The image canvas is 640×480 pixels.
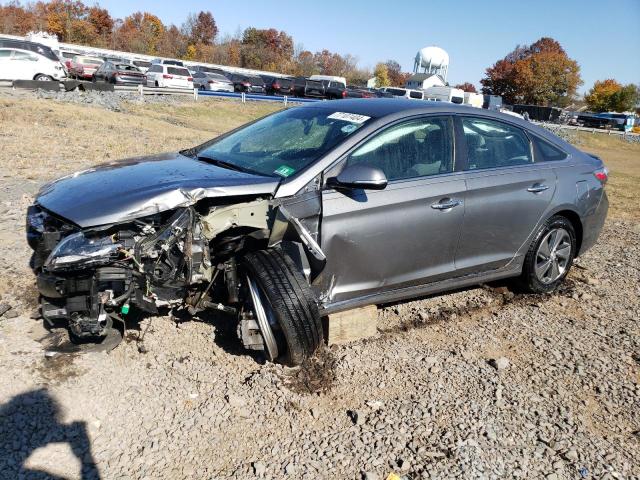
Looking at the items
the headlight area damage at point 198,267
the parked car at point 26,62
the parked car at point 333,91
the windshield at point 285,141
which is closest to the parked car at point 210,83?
the parked car at point 333,91

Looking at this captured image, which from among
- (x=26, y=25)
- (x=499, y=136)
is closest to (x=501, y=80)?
(x=26, y=25)

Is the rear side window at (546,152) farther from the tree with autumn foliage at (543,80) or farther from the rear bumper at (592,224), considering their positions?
the tree with autumn foliage at (543,80)

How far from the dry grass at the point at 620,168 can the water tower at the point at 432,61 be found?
50.1 meters

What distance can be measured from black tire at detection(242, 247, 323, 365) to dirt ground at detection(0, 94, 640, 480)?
0.23 metres

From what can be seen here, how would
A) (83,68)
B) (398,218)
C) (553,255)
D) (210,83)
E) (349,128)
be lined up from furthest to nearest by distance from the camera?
(210,83), (83,68), (553,255), (349,128), (398,218)

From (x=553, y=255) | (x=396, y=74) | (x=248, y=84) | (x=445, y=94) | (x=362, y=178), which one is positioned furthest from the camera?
(x=396, y=74)

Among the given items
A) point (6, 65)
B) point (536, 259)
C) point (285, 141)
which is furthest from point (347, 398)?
point (6, 65)

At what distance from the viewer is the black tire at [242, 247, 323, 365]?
11.2 feet

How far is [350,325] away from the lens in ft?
13.1

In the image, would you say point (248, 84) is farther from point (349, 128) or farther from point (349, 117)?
point (349, 128)

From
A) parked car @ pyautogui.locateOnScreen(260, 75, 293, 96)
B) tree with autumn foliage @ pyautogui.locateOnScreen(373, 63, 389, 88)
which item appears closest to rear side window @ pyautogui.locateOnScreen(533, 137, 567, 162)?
parked car @ pyautogui.locateOnScreen(260, 75, 293, 96)

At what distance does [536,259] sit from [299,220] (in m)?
2.51

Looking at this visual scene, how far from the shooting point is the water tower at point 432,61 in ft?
284

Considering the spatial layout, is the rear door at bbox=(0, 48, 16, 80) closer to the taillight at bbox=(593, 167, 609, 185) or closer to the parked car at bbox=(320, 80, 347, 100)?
the taillight at bbox=(593, 167, 609, 185)
